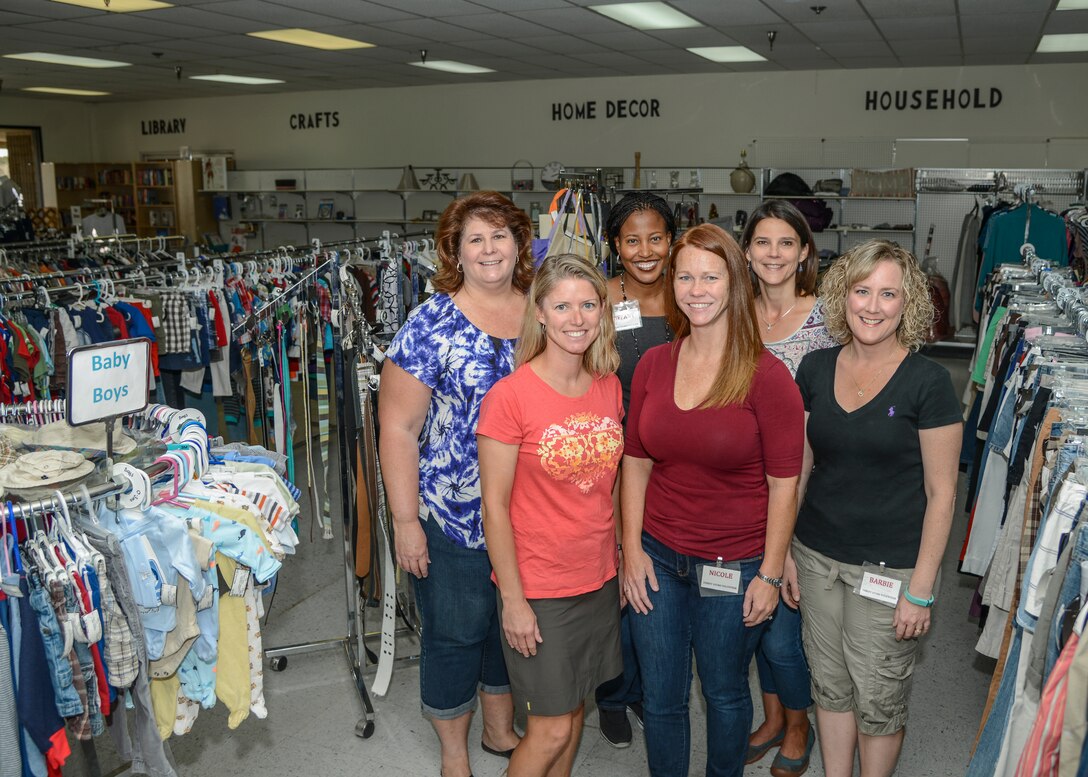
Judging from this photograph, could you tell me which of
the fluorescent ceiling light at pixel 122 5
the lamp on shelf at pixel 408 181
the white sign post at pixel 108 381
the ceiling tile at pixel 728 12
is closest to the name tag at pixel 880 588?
the white sign post at pixel 108 381

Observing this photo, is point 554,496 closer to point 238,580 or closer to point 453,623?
point 453,623

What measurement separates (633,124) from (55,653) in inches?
393

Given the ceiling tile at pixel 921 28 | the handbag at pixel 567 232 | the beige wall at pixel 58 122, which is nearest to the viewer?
the handbag at pixel 567 232

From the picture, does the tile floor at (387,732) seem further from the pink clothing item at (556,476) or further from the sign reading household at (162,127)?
the sign reading household at (162,127)

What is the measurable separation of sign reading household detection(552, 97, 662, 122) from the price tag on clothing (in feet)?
30.7

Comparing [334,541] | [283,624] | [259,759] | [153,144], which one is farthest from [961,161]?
[153,144]

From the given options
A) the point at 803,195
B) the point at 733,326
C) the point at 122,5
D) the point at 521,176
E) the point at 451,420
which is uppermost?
the point at 122,5

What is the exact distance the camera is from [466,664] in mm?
2422

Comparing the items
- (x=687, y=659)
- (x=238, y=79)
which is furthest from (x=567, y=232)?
(x=238, y=79)

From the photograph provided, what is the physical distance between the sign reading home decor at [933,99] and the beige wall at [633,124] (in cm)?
4

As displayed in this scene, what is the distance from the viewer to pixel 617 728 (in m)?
2.82

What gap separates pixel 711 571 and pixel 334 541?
293 centimetres

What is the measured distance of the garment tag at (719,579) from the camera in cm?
204

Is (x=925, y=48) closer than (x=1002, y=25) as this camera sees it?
No
